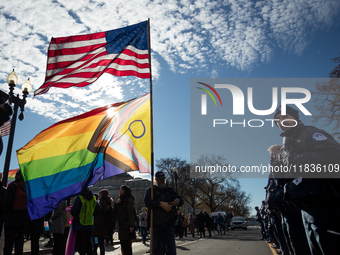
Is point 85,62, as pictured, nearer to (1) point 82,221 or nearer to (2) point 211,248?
(1) point 82,221

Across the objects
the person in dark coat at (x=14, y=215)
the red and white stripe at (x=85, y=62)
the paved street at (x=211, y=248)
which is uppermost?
the red and white stripe at (x=85, y=62)

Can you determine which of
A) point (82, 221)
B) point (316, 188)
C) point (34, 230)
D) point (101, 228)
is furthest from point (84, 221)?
point (316, 188)

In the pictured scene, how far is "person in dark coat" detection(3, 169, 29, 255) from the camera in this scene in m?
5.65

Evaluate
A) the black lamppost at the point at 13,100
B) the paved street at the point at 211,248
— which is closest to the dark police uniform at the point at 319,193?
the paved street at the point at 211,248

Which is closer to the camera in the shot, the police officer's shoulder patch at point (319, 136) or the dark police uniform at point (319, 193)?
the dark police uniform at point (319, 193)

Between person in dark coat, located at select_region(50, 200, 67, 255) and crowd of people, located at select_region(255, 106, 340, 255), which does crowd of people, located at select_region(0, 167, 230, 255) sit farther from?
crowd of people, located at select_region(255, 106, 340, 255)

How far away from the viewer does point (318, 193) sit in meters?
3.09

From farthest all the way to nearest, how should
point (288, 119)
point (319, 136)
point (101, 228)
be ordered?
point (101, 228) → point (288, 119) → point (319, 136)

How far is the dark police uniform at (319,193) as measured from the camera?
3.08 meters

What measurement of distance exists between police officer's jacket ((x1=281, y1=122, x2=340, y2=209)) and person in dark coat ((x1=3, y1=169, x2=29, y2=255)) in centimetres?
495

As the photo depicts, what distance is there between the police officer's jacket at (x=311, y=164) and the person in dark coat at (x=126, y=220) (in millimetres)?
4007

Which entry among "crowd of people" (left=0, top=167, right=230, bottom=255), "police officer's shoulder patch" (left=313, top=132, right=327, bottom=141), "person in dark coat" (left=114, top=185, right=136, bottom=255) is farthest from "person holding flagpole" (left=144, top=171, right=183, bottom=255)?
"police officer's shoulder patch" (left=313, top=132, right=327, bottom=141)

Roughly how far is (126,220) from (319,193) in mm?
4548

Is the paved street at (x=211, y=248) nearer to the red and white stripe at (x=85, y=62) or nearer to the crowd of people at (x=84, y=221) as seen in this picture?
the crowd of people at (x=84, y=221)
